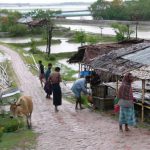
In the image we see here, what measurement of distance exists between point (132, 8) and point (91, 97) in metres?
74.7

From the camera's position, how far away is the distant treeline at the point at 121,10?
271ft

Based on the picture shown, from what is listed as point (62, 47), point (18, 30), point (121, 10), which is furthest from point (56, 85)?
point (121, 10)

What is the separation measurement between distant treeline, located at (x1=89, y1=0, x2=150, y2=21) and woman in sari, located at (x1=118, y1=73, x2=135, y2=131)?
238 ft

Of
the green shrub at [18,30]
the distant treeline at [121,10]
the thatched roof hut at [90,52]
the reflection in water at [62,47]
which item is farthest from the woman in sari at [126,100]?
the distant treeline at [121,10]

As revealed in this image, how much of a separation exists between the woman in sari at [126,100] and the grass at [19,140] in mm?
2198

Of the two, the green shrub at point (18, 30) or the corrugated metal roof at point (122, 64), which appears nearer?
the corrugated metal roof at point (122, 64)

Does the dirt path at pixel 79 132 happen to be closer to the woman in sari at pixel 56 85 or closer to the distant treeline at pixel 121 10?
the woman in sari at pixel 56 85

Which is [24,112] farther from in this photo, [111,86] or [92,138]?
[111,86]

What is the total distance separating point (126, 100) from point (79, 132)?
1.48 m

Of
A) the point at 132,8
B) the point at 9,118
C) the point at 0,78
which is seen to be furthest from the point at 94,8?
the point at 9,118

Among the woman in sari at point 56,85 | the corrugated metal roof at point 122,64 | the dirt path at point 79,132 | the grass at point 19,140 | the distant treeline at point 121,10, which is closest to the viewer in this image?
the dirt path at point 79,132

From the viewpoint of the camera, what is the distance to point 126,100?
9961 mm

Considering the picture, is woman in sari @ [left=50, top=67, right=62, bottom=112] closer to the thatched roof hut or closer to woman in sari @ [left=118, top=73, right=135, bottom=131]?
woman in sari @ [left=118, top=73, right=135, bottom=131]

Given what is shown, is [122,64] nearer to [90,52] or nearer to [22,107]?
[22,107]
